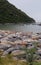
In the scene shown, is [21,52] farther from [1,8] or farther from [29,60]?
[1,8]

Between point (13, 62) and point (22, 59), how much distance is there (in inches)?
40.9

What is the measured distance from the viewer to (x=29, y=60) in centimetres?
1125

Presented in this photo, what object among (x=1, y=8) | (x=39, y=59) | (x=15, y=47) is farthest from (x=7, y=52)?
(x=1, y=8)

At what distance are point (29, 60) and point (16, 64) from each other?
55 cm

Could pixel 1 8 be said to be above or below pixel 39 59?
below

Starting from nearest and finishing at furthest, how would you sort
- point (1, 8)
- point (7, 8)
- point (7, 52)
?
point (7, 52) < point (1, 8) < point (7, 8)

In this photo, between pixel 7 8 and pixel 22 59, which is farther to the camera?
pixel 7 8

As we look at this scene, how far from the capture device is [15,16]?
13425 cm

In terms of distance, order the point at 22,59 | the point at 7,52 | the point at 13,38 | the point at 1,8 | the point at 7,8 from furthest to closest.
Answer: the point at 7,8, the point at 1,8, the point at 13,38, the point at 7,52, the point at 22,59

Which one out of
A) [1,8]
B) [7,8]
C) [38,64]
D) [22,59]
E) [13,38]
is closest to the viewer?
[38,64]

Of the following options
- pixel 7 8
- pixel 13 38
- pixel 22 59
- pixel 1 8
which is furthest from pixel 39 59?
pixel 7 8

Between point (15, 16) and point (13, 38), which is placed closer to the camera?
point (13, 38)

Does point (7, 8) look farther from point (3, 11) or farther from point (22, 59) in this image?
point (22, 59)

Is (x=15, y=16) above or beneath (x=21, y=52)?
beneath
